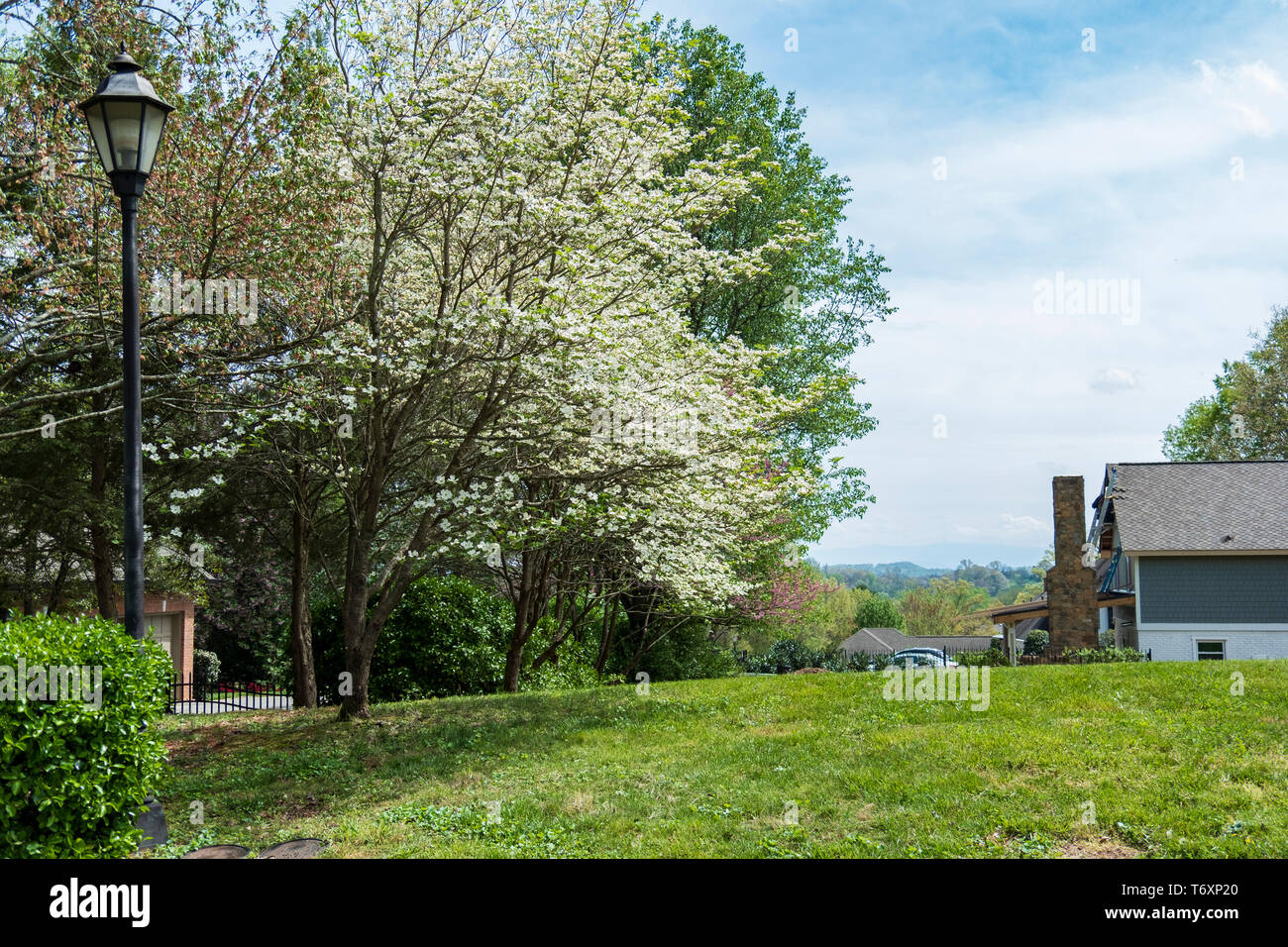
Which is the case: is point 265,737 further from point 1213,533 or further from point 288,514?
point 1213,533

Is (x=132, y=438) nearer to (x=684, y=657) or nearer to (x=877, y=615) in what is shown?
(x=684, y=657)

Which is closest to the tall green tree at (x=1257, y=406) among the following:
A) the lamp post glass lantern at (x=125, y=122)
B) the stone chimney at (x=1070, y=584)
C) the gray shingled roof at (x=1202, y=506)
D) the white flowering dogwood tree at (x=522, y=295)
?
the gray shingled roof at (x=1202, y=506)

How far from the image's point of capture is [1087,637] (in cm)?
2406

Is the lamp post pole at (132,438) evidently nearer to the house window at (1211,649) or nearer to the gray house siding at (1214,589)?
the gray house siding at (1214,589)

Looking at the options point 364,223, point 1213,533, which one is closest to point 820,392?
point 364,223

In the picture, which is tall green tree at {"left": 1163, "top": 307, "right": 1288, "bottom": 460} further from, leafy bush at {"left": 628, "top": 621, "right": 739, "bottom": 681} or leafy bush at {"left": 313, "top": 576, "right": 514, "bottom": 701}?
leafy bush at {"left": 313, "top": 576, "right": 514, "bottom": 701}

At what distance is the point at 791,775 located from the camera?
26.1 ft

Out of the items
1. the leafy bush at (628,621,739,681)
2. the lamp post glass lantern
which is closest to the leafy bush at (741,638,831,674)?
the leafy bush at (628,621,739,681)

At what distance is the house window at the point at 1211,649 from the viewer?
24641 millimetres

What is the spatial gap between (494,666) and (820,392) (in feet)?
25.0

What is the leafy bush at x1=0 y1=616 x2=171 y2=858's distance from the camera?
522 cm

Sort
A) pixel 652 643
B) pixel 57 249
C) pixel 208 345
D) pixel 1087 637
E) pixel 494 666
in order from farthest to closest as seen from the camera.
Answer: pixel 1087 637 → pixel 652 643 → pixel 494 666 → pixel 208 345 → pixel 57 249

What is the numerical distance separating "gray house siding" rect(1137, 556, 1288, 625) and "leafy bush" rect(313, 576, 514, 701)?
734 inches
